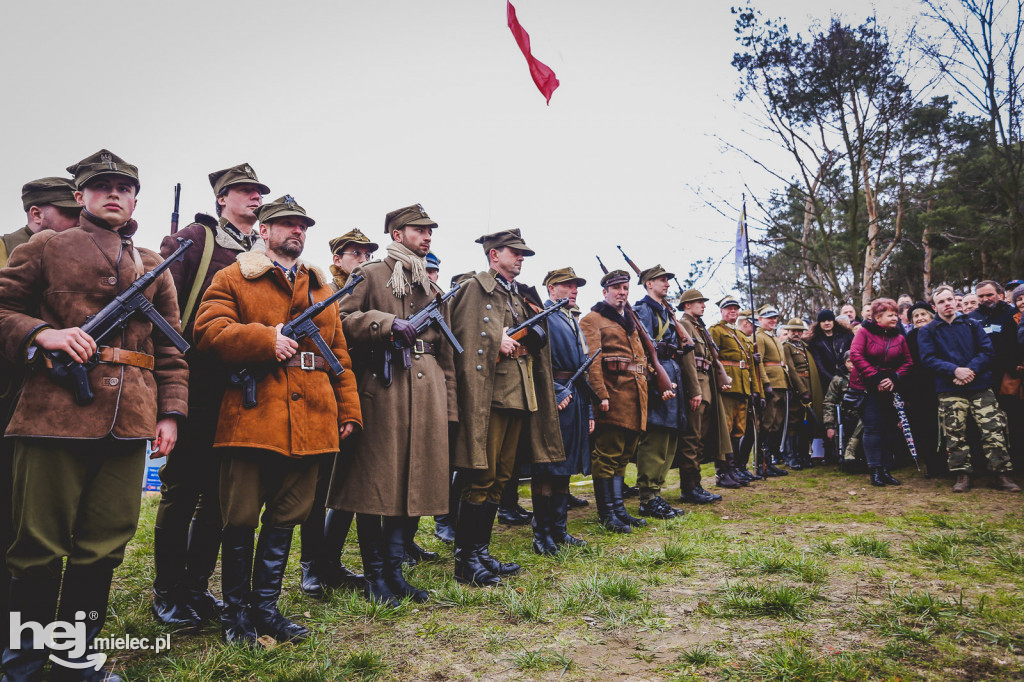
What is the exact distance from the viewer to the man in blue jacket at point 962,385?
716 centimetres

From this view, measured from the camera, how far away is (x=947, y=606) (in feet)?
11.1

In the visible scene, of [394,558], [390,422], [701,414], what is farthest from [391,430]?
[701,414]

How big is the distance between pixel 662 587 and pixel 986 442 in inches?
217

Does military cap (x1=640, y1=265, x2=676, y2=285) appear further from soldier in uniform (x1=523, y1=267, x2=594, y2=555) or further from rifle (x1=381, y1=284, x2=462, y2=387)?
rifle (x1=381, y1=284, x2=462, y2=387)

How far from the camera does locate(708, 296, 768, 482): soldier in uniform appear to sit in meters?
8.72

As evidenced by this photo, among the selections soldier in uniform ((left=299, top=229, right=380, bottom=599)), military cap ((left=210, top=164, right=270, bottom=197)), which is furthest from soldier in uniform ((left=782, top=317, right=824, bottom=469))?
military cap ((left=210, top=164, right=270, bottom=197))

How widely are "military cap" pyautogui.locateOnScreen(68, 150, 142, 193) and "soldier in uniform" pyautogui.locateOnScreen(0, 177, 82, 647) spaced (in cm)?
60

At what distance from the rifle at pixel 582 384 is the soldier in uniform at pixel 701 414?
1.82 metres

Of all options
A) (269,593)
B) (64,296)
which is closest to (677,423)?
(269,593)

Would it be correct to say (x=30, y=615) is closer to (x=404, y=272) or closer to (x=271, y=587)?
(x=271, y=587)

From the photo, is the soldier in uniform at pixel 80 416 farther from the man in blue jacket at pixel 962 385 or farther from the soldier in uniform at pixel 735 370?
the man in blue jacket at pixel 962 385

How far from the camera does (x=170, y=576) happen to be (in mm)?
3719

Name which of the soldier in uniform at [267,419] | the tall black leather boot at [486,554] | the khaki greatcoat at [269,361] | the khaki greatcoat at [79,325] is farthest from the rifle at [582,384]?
the khaki greatcoat at [79,325]

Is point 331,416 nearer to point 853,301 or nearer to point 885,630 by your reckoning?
point 885,630
